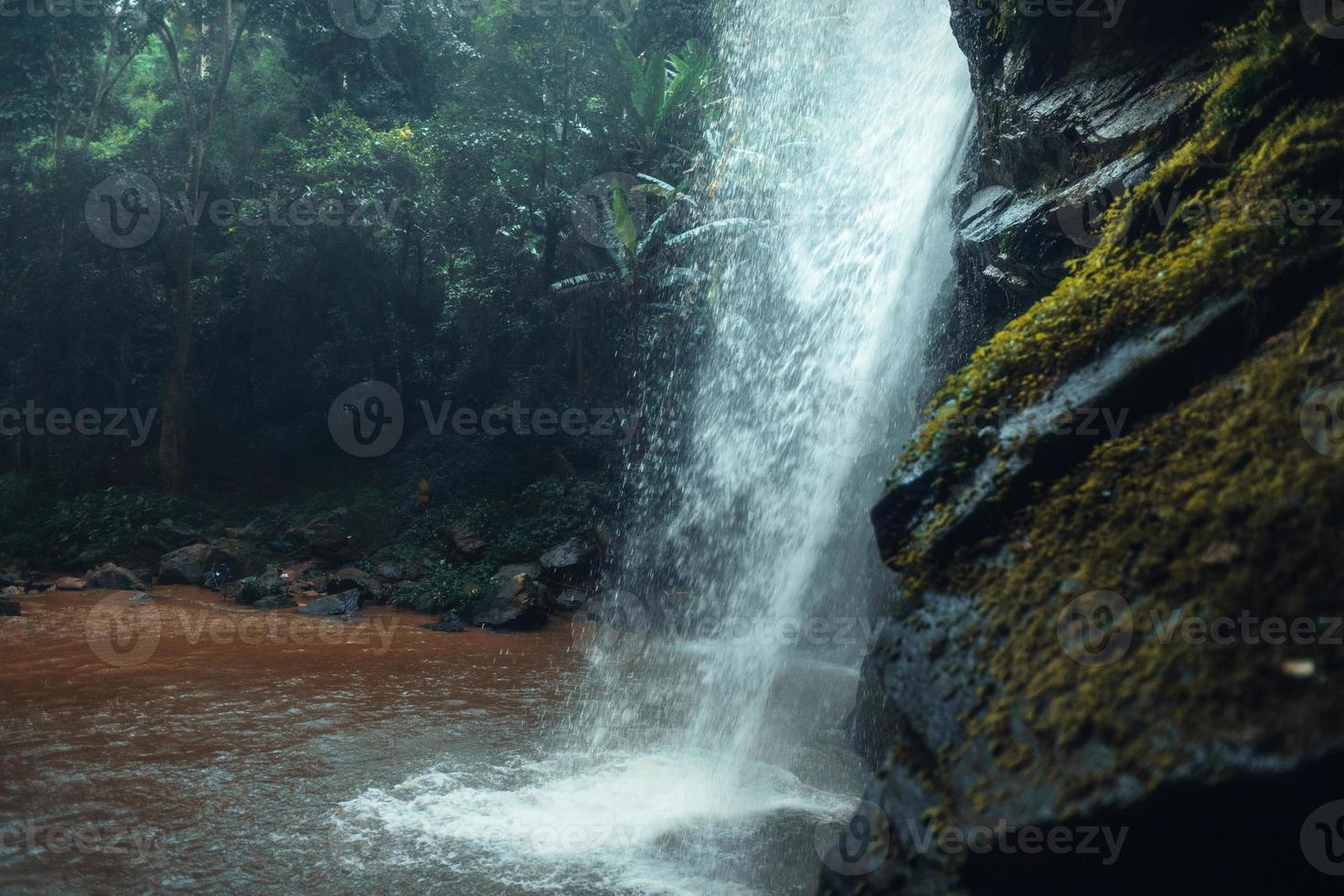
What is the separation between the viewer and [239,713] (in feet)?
18.7

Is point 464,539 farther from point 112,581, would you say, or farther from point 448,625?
point 112,581

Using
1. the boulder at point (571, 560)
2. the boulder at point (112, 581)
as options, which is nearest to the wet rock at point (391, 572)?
the boulder at point (571, 560)

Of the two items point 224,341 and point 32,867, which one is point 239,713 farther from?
point 224,341

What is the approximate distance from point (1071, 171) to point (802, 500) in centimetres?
360

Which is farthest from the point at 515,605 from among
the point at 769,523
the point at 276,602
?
the point at 769,523

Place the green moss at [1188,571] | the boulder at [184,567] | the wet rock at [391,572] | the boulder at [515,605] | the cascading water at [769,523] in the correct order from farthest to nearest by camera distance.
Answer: the wet rock at [391,572]
the boulder at [184,567]
the boulder at [515,605]
the cascading water at [769,523]
the green moss at [1188,571]

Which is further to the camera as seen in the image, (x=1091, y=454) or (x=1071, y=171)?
(x=1071, y=171)

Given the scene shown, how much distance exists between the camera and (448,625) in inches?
400

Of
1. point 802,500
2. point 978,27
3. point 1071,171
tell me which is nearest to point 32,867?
A: point 802,500

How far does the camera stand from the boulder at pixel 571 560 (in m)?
11.9

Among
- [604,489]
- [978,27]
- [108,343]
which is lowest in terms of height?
[604,489]

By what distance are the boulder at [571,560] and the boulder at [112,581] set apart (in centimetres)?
605

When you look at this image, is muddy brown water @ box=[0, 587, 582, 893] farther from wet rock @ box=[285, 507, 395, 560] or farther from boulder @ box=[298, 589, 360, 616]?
wet rock @ box=[285, 507, 395, 560]

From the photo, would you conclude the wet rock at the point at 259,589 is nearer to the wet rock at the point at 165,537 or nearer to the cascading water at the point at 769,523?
the wet rock at the point at 165,537
